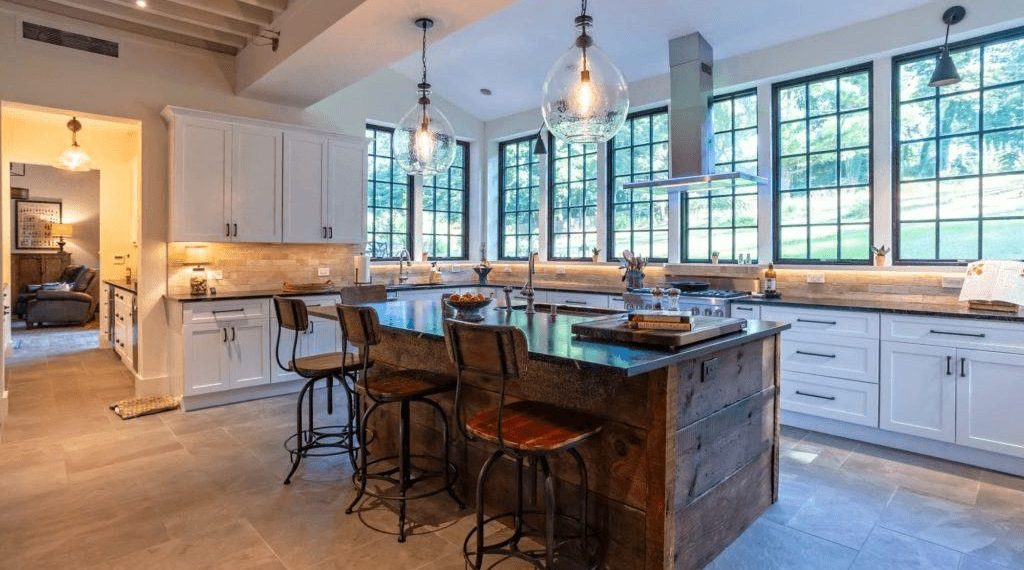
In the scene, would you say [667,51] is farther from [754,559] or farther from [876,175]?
[754,559]

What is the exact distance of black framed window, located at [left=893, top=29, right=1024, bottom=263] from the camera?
389 centimetres

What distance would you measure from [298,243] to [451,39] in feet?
8.50

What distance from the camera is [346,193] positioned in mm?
5652

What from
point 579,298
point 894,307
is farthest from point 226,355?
point 894,307

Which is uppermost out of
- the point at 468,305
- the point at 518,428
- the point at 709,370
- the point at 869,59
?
the point at 869,59

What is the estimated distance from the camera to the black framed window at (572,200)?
6637mm

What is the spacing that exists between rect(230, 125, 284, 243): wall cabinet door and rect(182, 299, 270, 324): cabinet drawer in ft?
2.10

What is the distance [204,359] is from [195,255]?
3.38ft

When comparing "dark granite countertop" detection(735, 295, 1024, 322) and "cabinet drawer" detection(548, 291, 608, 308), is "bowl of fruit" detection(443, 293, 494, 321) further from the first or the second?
"cabinet drawer" detection(548, 291, 608, 308)

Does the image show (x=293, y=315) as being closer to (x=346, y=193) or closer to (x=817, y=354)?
(x=346, y=193)

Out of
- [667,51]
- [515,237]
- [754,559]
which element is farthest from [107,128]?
[754,559]

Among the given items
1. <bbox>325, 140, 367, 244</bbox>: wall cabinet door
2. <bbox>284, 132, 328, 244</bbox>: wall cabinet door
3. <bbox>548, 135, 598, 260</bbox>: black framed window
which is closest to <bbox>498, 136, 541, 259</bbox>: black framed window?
<bbox>548, 135, 598, 260</bbox>: black framed window

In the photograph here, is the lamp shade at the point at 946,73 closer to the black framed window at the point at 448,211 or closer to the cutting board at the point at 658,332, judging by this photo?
the cutting board at the point at 658,332

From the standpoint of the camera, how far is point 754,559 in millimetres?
2322
